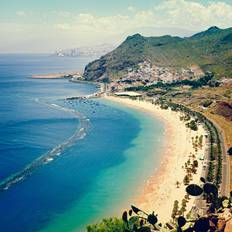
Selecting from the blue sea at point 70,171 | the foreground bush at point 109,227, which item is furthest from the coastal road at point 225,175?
the foreground bush at point 109,227

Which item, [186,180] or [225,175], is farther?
[225,175]

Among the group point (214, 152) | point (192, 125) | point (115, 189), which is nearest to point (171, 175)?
point (115, 189)

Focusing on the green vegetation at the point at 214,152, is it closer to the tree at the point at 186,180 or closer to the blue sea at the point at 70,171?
the tree at the point at 186,180

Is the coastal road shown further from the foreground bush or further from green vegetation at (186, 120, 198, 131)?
the foreground bush

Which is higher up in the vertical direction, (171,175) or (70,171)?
(171,175)

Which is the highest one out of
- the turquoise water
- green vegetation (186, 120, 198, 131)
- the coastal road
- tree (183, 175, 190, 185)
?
green vegetation (186, 120, 198, 131)

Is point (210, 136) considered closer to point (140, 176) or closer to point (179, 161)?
point (179, 161)

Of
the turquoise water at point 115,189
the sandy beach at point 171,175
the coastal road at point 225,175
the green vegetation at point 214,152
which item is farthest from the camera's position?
the green vegetation at point 214,152

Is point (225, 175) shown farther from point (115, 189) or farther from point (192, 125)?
point (192, 125)

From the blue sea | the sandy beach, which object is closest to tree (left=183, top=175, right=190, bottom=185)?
the sandy beach
